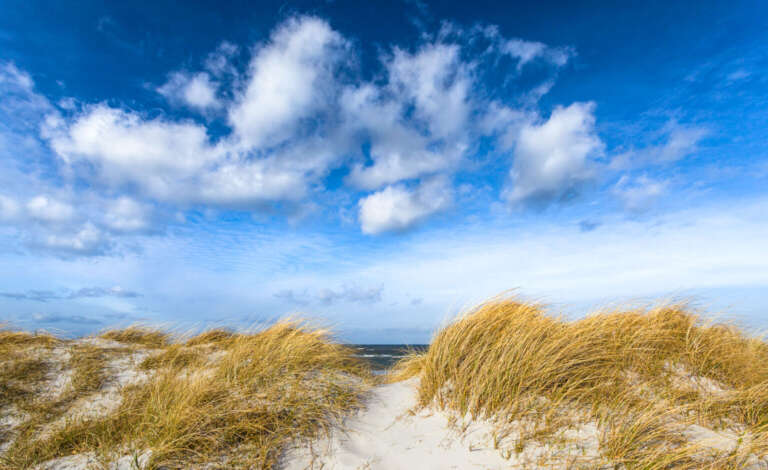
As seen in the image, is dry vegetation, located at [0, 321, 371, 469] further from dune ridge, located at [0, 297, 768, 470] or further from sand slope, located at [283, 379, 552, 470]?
sand slope, located at [283, 379, 552, 470]

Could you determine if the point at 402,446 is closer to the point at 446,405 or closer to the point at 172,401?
the point at 446,405

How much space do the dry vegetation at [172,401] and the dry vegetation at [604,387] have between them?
49.6 inches

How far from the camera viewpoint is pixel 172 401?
12.7 ft

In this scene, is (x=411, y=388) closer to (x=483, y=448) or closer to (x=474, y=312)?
(x=474, y=312)

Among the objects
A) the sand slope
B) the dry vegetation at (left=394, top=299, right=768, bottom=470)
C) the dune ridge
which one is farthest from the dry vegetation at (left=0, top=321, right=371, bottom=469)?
the dry vegetation at (left=394, top=299, right=768, bottom=470)

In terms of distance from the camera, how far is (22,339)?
6.34 metres

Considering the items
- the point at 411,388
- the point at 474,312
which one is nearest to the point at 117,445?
the point at 411,388

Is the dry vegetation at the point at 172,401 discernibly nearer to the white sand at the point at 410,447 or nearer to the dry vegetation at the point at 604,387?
the white sand at the point at 410,447

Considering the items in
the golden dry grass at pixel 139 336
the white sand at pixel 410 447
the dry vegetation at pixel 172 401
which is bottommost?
the white sand at pixel 410 447

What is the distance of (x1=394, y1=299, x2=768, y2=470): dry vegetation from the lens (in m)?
2.92

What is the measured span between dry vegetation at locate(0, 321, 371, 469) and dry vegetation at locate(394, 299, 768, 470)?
126 cm

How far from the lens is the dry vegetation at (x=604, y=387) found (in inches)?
115

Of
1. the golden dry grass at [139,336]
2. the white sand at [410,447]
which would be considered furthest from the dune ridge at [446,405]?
the golden dry grass at [139,336]

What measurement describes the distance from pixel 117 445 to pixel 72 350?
143 inches
